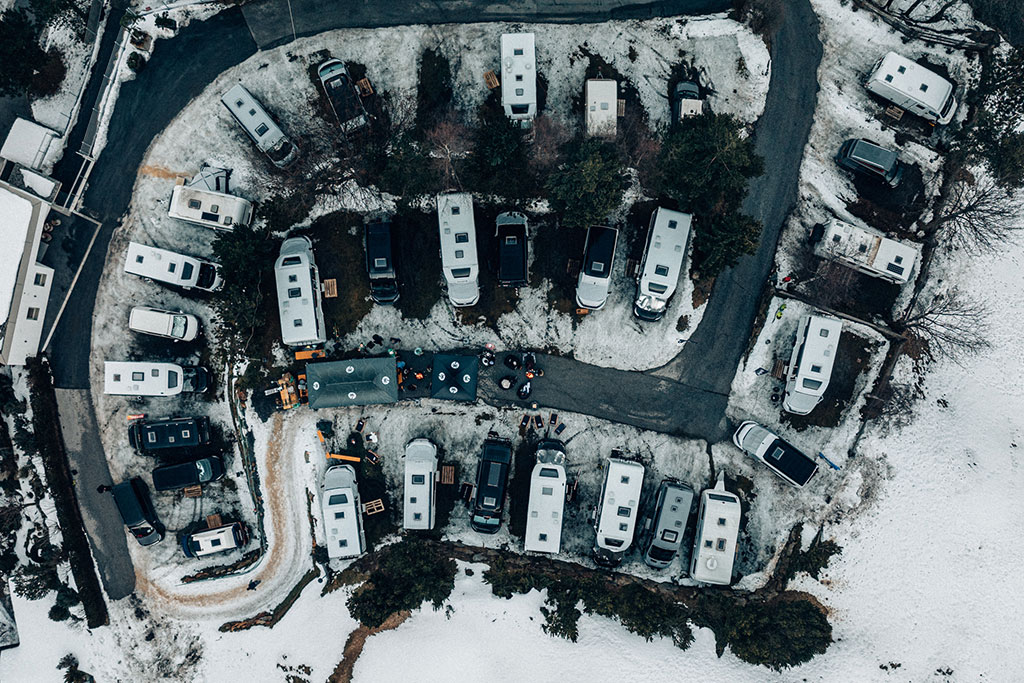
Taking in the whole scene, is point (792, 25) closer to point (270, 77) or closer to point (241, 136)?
point (270, 77)

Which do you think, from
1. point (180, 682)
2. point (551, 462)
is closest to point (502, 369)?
point (551, 462)

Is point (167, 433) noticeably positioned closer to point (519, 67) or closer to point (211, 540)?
point (211, 540)

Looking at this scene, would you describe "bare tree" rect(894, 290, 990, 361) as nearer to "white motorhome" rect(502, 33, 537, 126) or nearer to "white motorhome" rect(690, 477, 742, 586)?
"white motorhome" rect(690, 477, 742, 586)

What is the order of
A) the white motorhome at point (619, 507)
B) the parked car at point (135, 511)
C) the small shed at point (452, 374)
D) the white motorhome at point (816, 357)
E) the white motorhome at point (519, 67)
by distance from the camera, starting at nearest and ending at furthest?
the white motorhome at point (816, 357) < the white motorhome at point (519, 67) < the white motorhome at point (619, 507) < the parked car at point (135, 511) < the small shed at point (452, 374)

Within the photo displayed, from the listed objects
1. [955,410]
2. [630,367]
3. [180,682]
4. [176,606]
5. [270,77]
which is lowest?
[180,682]

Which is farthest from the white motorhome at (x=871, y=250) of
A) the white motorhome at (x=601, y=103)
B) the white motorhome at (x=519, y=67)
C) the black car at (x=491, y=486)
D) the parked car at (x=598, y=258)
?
the black car at (x=491, y=486)

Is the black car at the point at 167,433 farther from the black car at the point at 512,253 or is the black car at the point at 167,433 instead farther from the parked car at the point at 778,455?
the parked car at the point at 778,455
